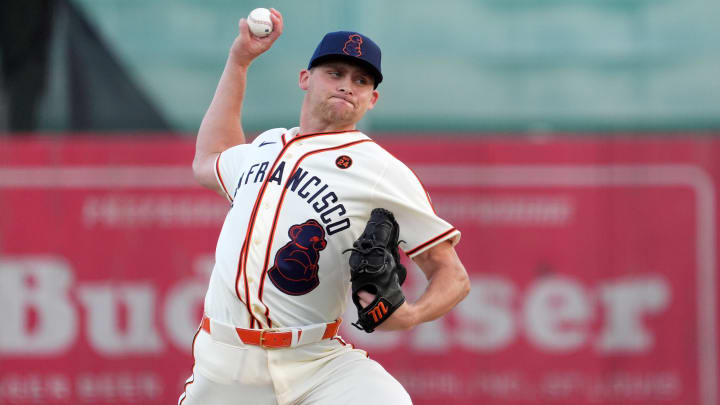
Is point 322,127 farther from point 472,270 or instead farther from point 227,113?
point 472,270

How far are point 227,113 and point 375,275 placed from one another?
1.20 meters

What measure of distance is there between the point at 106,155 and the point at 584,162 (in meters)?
3.31

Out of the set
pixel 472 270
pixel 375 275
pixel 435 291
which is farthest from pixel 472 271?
pixel 375 275

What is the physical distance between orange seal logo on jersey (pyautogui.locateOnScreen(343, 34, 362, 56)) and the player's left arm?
0.73 m

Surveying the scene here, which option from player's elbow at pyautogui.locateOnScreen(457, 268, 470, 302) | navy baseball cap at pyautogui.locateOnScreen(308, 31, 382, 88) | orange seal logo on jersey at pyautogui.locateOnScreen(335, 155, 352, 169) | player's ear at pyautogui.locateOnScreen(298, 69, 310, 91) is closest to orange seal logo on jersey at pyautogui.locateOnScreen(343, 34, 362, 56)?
navy baseball cap at pyautogui.locateOnScreen(308, 31, 382, 88)

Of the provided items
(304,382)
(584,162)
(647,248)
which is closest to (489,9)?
(584,162)

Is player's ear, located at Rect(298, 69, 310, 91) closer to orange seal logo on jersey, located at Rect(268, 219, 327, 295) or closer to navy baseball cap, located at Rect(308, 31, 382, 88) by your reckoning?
navy baseball cap, located at Rect(308, 31, 382, 88)

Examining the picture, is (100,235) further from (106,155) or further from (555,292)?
(555,292)

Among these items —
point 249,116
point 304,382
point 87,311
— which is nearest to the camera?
point 304,382

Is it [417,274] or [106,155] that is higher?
[106,155]

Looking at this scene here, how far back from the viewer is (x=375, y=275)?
3.36 metres

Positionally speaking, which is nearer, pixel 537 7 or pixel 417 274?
pixel 417 274

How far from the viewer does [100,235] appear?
293 inches

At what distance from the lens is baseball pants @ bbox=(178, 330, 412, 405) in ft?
12.0
